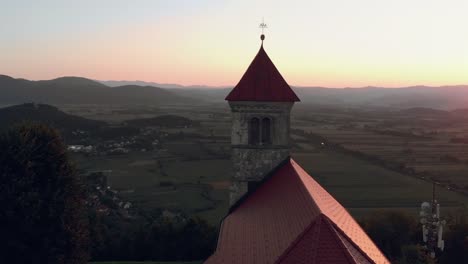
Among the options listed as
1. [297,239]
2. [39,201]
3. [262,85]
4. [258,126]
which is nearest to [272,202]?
[297,239]

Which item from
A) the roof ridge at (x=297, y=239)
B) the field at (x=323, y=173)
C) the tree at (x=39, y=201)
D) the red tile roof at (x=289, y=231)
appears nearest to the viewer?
the red tile roof at (x=289, y=231)

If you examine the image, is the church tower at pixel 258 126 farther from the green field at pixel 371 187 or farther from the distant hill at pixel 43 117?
the distant hill at pixel 43 117

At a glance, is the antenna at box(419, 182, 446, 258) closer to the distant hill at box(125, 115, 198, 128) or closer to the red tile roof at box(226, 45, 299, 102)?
the red tile roof at box(226, 45, 299, 102)

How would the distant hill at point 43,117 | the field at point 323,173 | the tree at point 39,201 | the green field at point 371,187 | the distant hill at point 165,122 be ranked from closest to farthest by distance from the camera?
the tree at point 39,201
the green field at point 371,187
the field at point 323,173
the distant hill at point 43,117
the distant hill at point 165,122

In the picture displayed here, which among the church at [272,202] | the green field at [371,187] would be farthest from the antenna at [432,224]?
the green field at [371,187]

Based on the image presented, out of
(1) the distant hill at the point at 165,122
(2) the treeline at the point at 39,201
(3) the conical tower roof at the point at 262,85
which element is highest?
(3) the conical tower roof at the point at 262,85

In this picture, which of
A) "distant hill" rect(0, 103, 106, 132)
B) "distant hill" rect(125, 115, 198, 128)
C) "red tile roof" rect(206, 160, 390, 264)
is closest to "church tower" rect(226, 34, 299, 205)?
"red tile roof" rect(206, 160, 390, 264)
